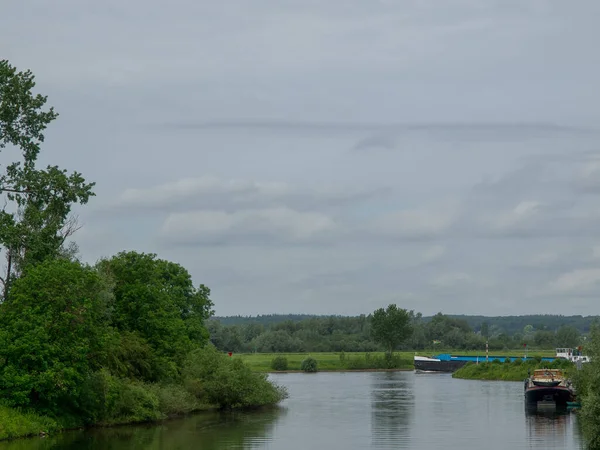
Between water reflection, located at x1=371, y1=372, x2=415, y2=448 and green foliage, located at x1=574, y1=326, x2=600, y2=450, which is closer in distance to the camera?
green foliage, located at x1=574, y1=326, x2=600, y2=450

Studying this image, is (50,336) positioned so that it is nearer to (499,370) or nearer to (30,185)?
(30,185)

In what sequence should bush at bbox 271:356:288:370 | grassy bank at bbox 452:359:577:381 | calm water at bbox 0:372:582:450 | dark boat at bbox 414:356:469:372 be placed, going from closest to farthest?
1. calm water at bbox 0:372:582:450
2. grassy bank at bbox 452:359:577:381
3. bush at bbox 271:356:288:370
4. dark boat at bbox 414:356:469:372

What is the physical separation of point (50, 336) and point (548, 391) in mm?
40727

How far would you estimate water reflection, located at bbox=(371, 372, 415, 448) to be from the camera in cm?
5144

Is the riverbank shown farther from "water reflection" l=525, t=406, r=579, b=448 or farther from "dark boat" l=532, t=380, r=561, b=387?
"dark boat" l=532, t=380, r=561, b=387

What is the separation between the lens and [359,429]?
57.4m

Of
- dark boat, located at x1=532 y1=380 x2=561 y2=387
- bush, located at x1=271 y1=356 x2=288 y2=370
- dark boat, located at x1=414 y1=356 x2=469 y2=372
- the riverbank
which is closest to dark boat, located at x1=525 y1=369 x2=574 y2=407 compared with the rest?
dark boat, located at x1=532 y1=380 x2=561 y2=387

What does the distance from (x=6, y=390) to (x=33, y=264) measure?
24.6 feet

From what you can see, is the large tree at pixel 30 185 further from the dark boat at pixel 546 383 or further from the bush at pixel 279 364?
the bush at pixel 279 364

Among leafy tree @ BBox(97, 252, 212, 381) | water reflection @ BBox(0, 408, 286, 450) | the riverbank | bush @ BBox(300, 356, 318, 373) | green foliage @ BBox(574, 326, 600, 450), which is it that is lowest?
water reflection @ BBox(0, 408, 286, 450)

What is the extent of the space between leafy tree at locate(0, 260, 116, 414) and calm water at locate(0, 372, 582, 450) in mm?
2579

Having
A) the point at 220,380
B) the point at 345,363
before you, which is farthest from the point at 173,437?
the point at 345,363

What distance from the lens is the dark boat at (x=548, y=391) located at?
245ft

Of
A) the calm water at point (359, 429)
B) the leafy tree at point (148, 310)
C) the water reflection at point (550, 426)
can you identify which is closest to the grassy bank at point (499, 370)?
the calm water at point (359, 429)
